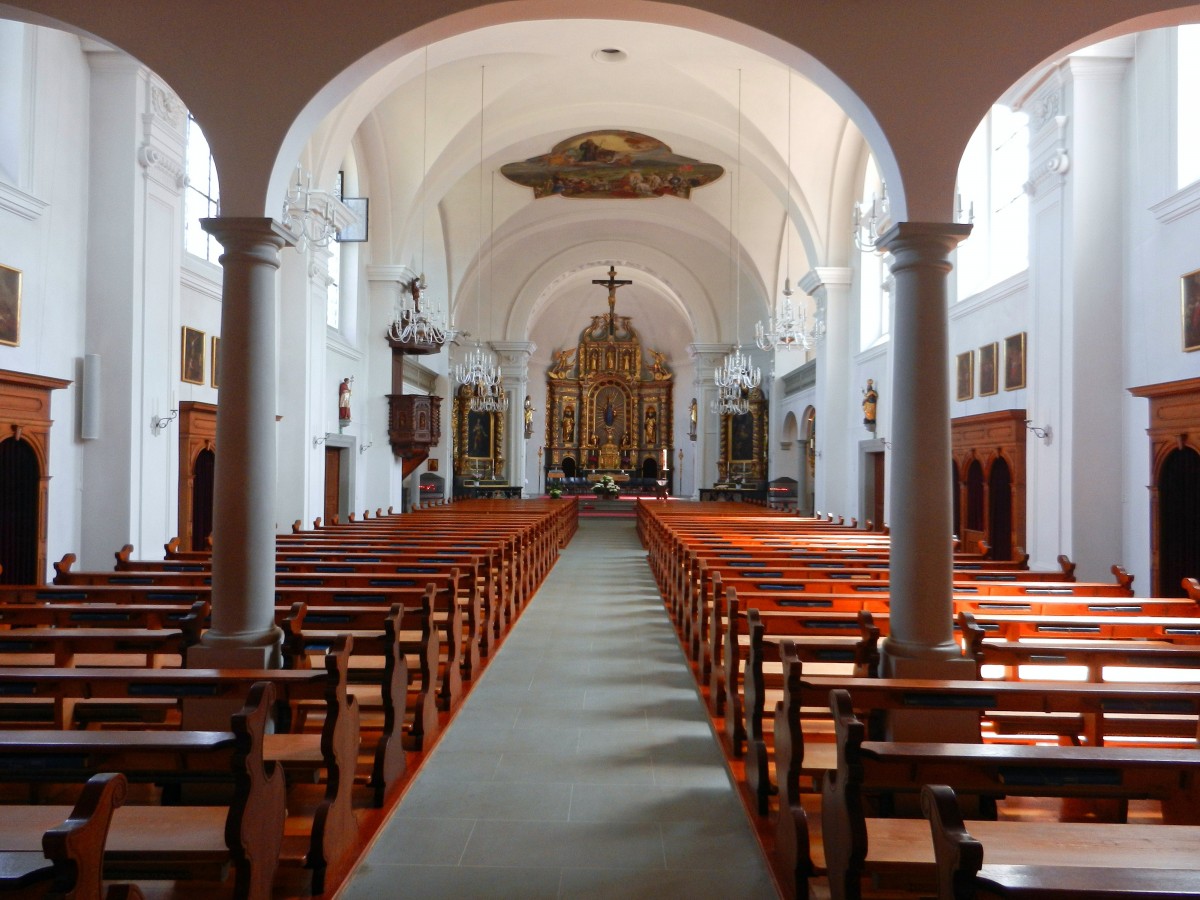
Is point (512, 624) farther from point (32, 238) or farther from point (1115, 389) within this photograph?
point (1115, 389)

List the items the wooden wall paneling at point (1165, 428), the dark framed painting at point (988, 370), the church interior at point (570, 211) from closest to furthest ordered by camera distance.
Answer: the church interior at point (570, 211) → the wooden wall paneling at point (1165, 428) → the dark framed painting at point (988, 370)

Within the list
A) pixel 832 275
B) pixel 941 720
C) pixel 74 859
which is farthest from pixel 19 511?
pixel 832 275

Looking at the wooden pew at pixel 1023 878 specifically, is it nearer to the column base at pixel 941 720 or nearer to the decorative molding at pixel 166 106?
the column base at pixel 941 720

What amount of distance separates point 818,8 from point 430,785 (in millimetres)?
4853

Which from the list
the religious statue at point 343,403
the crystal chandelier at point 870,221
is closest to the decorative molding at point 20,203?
the religious statue at point 343,403

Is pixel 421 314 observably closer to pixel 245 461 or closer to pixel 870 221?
pixel 870 221

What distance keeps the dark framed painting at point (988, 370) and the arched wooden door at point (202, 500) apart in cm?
991

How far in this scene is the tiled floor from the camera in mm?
3521

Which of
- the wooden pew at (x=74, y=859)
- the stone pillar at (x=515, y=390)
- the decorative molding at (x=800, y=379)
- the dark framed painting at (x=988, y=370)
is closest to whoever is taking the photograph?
the wooden pew at (x=74, y=859)

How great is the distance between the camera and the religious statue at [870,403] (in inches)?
598

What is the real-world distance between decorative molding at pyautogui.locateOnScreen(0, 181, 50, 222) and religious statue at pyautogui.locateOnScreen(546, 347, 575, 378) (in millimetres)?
24778

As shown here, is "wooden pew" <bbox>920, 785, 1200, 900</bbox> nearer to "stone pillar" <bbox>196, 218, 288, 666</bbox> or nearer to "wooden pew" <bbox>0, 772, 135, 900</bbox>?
"wooden pew" <bbox>0, 772, 135, 900</bbox>

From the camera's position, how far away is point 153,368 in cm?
942

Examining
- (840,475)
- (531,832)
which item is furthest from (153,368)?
(840,475)
